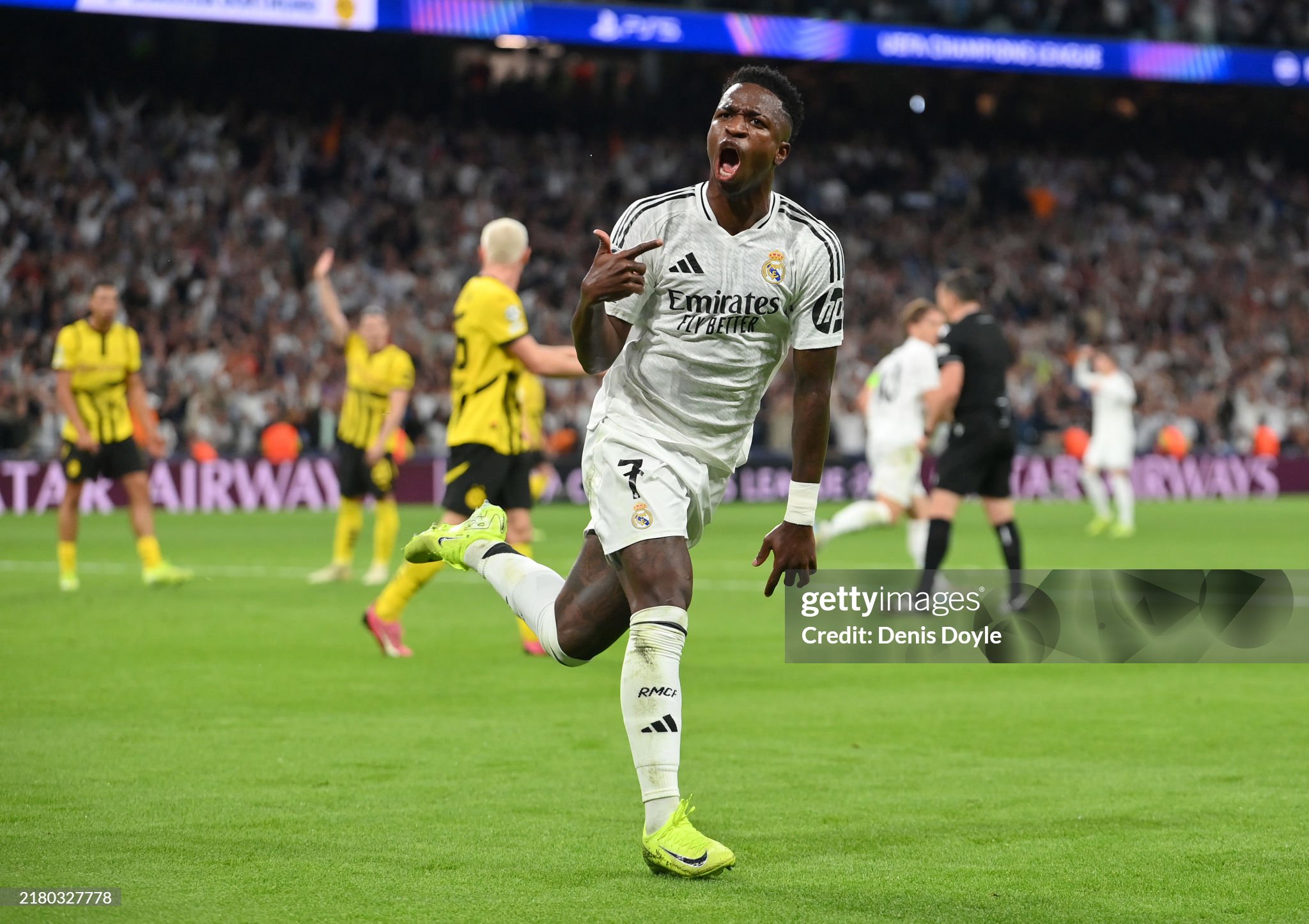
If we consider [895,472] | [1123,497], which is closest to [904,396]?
[895,472]

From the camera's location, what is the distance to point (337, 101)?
3381 cm

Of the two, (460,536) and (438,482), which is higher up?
(460,536)

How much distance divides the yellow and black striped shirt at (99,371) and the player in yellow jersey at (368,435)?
67.5 inches

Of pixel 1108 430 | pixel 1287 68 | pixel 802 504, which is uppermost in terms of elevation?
pixel 1287 68

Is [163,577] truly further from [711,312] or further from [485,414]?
[711,312]

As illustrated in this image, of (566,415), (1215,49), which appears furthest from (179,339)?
(1215,49)

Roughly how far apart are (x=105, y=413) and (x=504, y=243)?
5688 mm

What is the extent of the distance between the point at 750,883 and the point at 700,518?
47.2 inches

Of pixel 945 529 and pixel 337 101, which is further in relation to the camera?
pixel 337 101

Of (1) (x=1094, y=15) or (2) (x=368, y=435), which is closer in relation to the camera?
(2) (x=368, y=435)

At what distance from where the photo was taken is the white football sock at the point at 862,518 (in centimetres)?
1502

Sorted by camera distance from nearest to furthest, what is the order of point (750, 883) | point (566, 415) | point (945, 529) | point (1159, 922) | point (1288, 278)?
point (1159, 922) → point (750, 883) → point (945, 529) → point (566, 415) → point (1288, 278)

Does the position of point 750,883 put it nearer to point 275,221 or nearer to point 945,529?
point 945,529

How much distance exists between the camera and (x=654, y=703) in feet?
16.5
